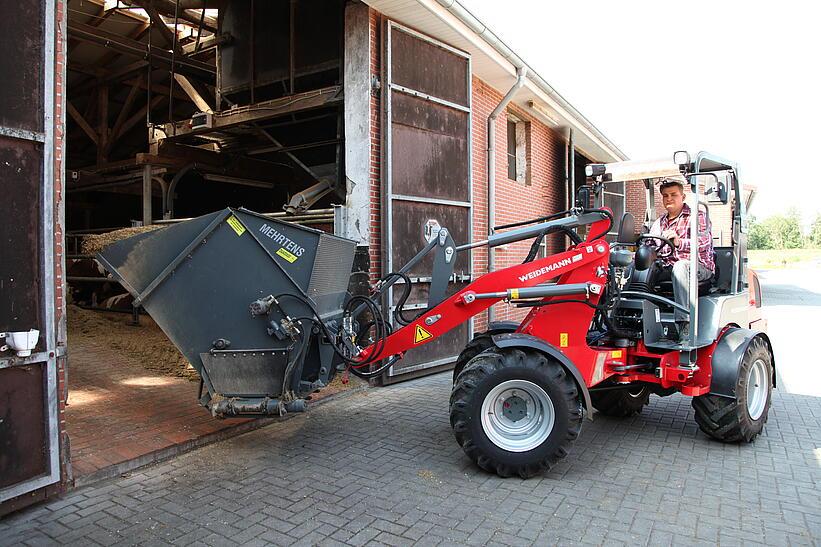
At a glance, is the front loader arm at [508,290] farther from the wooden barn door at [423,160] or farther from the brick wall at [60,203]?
the wooden barn door at [423,160]

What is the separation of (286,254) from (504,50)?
5.18 m

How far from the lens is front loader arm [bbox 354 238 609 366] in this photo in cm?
436

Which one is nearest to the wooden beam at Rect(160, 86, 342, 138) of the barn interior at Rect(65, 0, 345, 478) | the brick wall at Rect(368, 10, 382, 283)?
the barn interior at Rect(65, 0, 345, 478)

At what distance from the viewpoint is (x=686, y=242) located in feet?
16.3

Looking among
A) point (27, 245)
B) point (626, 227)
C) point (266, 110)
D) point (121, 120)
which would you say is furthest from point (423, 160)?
point (121, 120)

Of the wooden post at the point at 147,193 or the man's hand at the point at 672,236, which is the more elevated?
the wooden post at the point at 147,193

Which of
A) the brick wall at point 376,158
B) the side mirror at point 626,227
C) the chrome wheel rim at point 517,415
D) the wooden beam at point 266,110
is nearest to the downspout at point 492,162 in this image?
the brick wall at point 376,158

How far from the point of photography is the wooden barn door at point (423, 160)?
6.87 meters

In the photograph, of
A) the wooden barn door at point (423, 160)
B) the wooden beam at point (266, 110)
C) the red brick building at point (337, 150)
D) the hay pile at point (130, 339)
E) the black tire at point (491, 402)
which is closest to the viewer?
the red brick building at point (337, 150)

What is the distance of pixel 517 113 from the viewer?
10.6m

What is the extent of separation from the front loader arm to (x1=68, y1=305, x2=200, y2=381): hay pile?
3.22 m

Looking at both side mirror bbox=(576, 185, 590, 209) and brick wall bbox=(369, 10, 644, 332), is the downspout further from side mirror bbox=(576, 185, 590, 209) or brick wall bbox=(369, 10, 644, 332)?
side mirror bbox=(576, 185, 590, 209)

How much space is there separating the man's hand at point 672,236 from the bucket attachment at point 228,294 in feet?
10.3

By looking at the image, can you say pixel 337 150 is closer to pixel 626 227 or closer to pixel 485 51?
pixel 485 51
